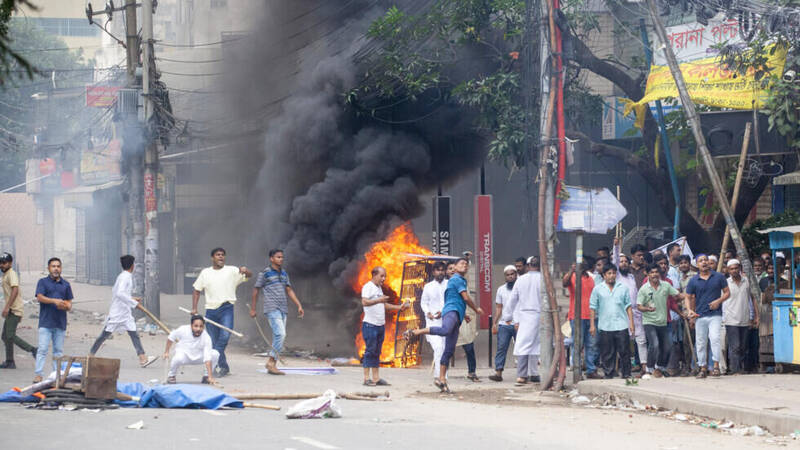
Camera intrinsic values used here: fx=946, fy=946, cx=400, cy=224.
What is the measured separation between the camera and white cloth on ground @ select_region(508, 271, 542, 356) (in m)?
12.2

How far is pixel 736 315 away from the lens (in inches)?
477

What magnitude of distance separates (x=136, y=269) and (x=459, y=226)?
52.1 ft

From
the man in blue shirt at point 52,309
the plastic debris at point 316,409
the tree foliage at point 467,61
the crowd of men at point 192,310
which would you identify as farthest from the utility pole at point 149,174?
the plastic debris at point 316,409

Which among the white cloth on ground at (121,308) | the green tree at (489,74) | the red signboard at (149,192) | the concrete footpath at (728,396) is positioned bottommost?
the concrete footpath at (728,396)

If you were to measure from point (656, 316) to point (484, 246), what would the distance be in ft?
12.7

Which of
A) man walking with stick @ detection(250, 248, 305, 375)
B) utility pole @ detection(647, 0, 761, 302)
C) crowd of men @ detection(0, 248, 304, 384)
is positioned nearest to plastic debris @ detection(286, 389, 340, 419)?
crowd of men @ detection(0, 248, 304, 384)

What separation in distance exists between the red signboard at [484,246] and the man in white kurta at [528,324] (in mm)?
2883

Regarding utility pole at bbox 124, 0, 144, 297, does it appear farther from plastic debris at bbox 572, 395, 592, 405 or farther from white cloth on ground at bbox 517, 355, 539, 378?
plastic debris at bbox 572, 395, 592, 405

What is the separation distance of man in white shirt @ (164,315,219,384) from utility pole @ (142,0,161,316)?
8636 millimetres

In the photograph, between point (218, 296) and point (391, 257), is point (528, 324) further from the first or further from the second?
point (391, 257)

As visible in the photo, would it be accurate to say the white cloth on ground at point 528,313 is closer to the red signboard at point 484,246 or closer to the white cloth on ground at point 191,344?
the red signboard at point 484,246

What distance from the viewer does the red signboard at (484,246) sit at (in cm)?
1528

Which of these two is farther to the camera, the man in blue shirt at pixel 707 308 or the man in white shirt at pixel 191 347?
the man in blue shirt at pixel 707 308

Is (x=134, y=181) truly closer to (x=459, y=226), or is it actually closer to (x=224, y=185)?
(x=224, y=185)
